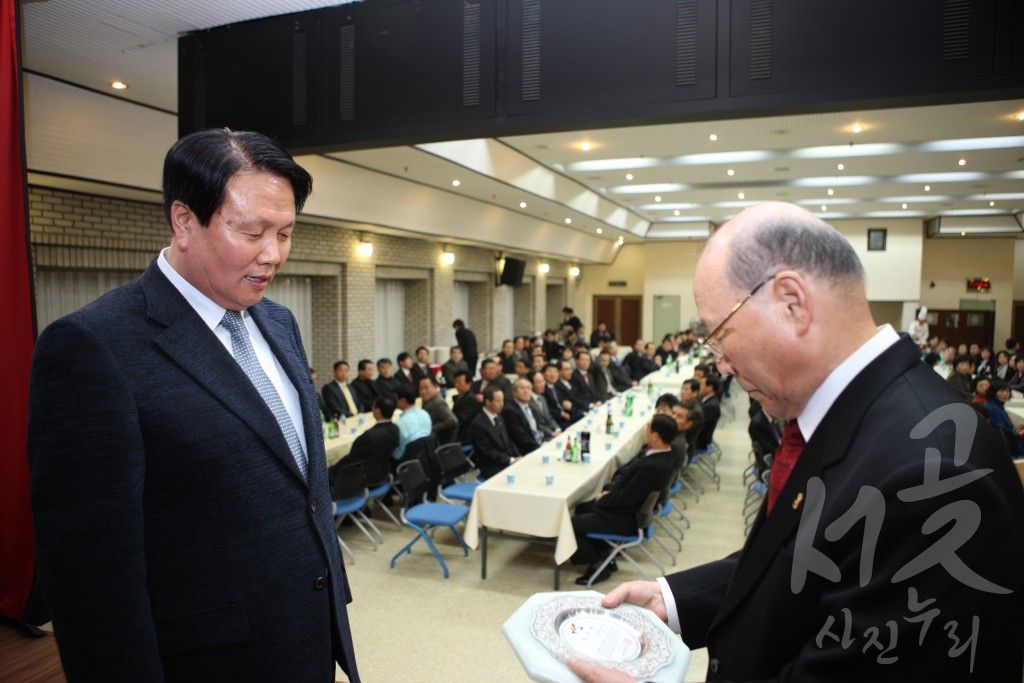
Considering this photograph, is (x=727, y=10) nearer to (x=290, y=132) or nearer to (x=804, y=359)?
(x=290, y=132)

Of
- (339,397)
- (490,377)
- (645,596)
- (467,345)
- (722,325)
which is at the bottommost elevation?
(339,397)

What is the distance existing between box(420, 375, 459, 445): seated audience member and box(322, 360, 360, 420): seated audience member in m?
1.67

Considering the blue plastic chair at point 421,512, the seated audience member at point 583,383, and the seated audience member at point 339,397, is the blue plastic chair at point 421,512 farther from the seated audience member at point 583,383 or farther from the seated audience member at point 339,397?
the seated audience member at point 583,383

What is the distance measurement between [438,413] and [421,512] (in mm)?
2242

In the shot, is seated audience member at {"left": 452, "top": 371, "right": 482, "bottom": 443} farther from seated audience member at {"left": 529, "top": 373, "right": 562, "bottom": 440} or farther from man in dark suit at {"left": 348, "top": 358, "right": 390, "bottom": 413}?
man in dark suit at {"left": 348, "top": 358, "right": 390, "bottom": 413}

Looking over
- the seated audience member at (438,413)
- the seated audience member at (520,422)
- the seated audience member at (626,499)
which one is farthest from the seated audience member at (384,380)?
the seated audience member at (626,499)

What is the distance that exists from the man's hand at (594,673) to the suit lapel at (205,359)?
2.34 feet

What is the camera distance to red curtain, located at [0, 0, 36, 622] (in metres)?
2.78

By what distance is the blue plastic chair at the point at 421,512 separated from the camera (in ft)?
17.7

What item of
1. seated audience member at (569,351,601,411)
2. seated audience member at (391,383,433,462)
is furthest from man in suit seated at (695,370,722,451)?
seated audience member at (391,383,433,462)

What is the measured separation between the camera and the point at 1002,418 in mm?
7395

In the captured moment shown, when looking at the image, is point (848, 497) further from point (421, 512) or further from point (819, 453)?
point (421, 512)

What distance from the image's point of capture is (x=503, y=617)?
4711mm

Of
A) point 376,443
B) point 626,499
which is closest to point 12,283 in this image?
point 376,443
